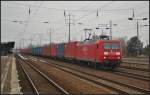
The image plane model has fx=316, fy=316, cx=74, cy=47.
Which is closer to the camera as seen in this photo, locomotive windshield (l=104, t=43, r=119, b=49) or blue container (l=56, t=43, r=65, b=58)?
locomotive windshield (l=104, t=43, r=119, b=49)

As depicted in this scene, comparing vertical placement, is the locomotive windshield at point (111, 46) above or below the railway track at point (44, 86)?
above

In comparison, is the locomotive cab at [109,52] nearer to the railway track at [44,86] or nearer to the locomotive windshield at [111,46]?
the locomotive windshield at [111,46]

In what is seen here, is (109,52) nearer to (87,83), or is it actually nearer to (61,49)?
(87,83)

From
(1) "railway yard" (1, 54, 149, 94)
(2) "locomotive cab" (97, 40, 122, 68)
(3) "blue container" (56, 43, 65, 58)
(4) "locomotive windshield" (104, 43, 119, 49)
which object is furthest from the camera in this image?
(3) "blue container" (56, 43, 65, 58)

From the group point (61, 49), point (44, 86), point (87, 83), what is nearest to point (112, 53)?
point (87, 83)

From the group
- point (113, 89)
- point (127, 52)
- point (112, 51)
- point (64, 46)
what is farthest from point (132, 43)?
point (113, 89)

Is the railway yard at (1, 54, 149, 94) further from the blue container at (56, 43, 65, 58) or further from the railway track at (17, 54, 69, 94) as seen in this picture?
the blue container at (56, 43, 65, 58)

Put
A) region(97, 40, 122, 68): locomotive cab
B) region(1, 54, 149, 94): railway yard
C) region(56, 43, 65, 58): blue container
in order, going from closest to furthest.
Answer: region(1, 54, 149, 94): railway yard
region(97, 40, 122, 68): locomotive cab
region(56, 43, 65, 58): blue container

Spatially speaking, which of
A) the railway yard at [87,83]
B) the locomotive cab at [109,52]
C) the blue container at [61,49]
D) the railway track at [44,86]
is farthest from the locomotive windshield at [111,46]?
the blue container at [61,49]

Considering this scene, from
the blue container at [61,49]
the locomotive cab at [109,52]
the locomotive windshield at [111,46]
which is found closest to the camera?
the locomotive cab at [109,52]

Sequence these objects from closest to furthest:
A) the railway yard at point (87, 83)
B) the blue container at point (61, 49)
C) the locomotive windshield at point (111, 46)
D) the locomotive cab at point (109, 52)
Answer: the railway yard at point (87, 83) → the locomotive cab at point (109, 52) → the locomotive windshield at point (111, 46) → the blue container at point (61, 49)

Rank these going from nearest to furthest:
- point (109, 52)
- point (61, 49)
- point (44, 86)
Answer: point (44, 86) → point (109, 52) → point (61, 49)

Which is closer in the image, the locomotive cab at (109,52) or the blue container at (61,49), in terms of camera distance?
the locomotive cab at (109,52)

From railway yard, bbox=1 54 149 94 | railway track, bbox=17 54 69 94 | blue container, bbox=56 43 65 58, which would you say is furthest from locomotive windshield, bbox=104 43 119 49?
blue container, bbox=56 43 65 58
